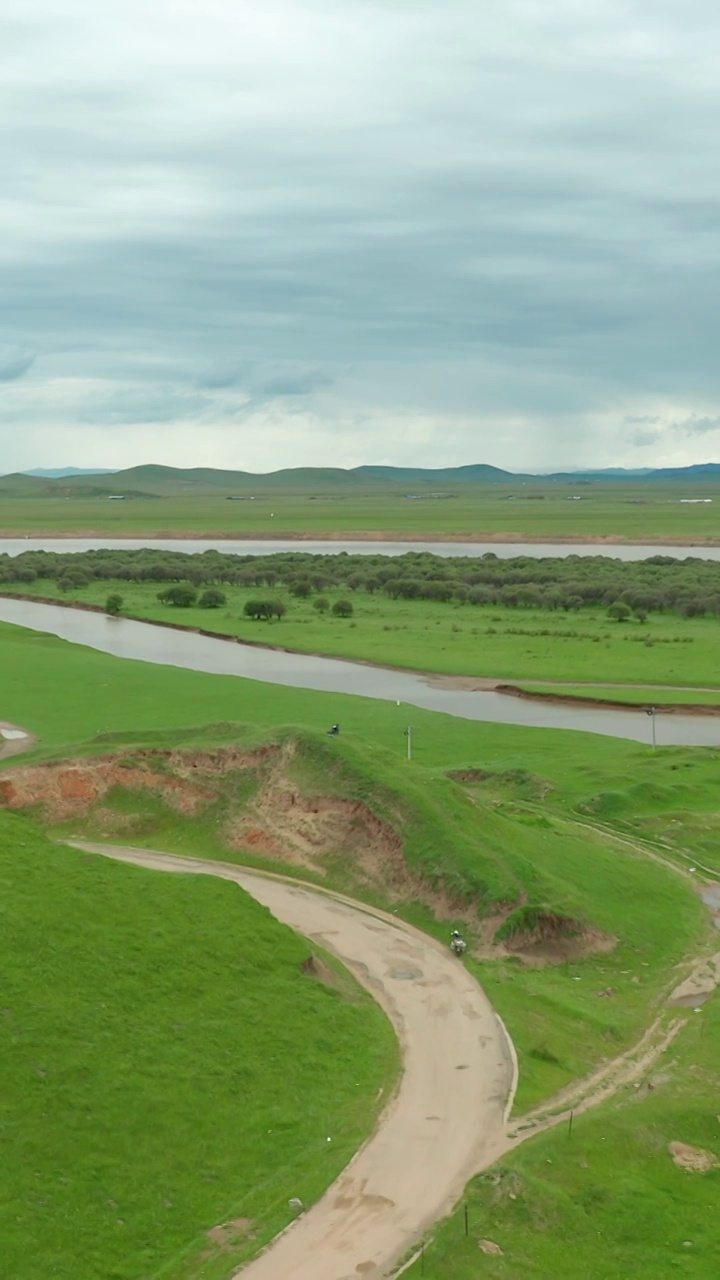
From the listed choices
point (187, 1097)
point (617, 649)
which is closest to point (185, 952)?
point (187, 1097)

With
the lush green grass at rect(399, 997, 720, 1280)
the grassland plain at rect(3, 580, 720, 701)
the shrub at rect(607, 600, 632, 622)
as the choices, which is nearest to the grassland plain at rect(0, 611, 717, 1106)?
the lush green grass at rect(399, 997, 720, 1280)

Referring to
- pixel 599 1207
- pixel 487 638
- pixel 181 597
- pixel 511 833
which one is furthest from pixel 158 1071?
pixel 181 597

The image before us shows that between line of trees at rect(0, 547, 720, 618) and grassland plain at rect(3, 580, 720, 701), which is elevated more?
line of trees at rect(0, 547, 720, 618)

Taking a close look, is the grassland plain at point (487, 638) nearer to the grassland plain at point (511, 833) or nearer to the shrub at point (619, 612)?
the shrub at point (619, 612)

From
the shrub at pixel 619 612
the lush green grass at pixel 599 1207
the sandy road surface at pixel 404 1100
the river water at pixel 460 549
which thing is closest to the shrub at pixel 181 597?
the shrub at pixel 619 612

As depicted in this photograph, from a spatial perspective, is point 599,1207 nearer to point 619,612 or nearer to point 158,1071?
point 158,1071

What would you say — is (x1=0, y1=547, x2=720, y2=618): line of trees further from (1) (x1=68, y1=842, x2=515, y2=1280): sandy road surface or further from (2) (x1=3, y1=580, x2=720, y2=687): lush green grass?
(1) (x1=68, y1=842, x2=515, y2=1280): sandy road surface
